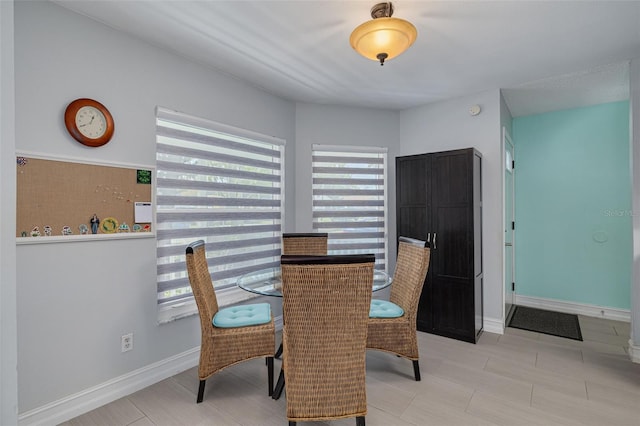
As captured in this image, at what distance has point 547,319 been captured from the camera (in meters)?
3.72

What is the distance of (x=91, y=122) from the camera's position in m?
2.06

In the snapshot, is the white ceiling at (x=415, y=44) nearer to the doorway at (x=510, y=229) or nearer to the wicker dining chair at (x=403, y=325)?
the doorway at (x=510, y=229)

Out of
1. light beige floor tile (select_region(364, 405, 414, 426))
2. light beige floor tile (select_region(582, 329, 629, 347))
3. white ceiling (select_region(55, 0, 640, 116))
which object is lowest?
light beige floor tile (select_region(582, 329, 629, 347))

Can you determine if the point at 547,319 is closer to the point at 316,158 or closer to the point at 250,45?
the point at 316,158

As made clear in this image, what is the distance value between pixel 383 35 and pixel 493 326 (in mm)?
3191

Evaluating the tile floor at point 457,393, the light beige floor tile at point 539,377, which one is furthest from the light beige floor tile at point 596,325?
the light beige floor tile at point 539,377

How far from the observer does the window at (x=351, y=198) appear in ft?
12.6

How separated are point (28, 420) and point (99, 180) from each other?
1495 millimetres

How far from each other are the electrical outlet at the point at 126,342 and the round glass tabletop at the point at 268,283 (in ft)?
2.84

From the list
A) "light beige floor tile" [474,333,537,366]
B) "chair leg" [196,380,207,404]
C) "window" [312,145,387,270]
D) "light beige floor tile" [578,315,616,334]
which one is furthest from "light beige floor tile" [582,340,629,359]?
"chair leg" [196,380,207,404]

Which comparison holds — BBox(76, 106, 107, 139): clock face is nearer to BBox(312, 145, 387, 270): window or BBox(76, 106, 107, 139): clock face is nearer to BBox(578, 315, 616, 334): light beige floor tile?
BBox(312, 145, 387, 270): window

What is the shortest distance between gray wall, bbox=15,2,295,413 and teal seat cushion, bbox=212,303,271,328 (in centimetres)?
55

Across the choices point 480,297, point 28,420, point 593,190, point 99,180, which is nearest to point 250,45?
point 99,180

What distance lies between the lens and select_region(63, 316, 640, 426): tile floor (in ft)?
6.41
